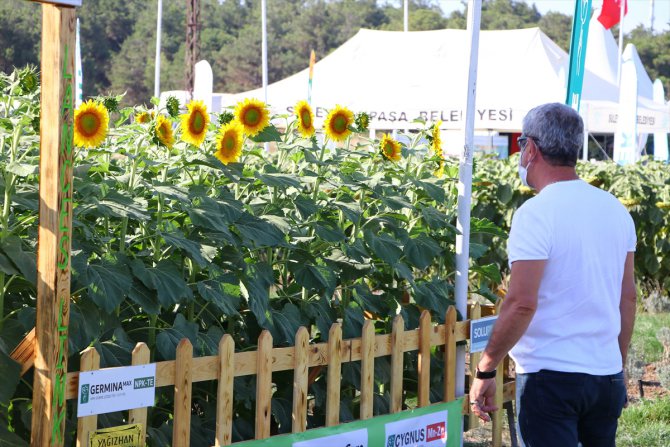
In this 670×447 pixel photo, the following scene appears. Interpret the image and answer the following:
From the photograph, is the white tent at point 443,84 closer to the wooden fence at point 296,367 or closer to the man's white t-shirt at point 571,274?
the wooden fence at point 296,367

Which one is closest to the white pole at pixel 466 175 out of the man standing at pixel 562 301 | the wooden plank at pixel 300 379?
the wooden plank at pixel 300 379

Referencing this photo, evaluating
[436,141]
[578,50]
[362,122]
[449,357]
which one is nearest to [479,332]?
[449,357]

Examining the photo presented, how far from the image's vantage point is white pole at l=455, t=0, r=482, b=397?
418 cm

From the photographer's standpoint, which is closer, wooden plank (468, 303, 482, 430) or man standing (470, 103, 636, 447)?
man standing (470, 103, 636, 447)

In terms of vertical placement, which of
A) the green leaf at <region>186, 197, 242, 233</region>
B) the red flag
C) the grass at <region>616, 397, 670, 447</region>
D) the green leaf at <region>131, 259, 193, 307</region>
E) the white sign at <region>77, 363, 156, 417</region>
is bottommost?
the grass at <region>616, 397, 670, 447</region>

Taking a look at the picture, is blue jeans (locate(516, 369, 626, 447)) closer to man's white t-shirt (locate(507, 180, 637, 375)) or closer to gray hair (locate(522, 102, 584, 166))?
man's white t-shirt (locate(507, 180, 637, 375))

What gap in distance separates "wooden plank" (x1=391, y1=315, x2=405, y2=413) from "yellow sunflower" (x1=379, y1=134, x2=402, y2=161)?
702 millimetres

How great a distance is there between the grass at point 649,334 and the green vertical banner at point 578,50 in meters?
2.13

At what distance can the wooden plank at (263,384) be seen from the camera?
338cm

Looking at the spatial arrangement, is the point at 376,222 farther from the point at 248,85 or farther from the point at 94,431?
the point at 248,85

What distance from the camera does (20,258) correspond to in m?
2.86

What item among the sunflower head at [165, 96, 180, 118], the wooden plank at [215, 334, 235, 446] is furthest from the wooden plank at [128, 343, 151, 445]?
A: the sunflower head at [165, 96, 180, 118]

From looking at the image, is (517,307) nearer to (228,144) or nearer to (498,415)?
(228,144)

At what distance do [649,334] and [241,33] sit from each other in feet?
184
